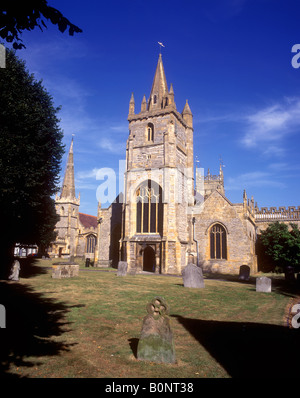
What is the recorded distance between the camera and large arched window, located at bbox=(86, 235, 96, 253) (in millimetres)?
47969

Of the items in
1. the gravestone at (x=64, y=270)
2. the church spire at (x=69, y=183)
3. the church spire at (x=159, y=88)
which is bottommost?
the gravestone at (x=64, y=270)

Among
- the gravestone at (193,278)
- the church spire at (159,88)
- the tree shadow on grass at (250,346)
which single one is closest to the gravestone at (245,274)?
the gravestone at (193,278)

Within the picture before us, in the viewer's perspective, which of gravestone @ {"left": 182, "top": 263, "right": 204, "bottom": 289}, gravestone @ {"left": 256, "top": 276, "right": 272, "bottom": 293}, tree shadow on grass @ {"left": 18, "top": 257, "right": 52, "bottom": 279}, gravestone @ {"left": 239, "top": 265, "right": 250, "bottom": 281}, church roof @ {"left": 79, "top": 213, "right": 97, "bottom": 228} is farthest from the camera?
church roof @ {"left": 79, "top": 213, "right": 97, "bottom": 228}

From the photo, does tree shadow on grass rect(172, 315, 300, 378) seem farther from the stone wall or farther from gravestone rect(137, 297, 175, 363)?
the stone wall

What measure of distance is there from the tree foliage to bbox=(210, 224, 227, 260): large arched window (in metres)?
→ 29.0

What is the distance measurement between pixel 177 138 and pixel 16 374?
29346mm

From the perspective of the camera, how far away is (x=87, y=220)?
6150cm

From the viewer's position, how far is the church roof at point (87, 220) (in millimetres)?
58731

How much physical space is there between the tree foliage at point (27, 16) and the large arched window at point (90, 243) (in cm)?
4559

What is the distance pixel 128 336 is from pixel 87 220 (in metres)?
56.0

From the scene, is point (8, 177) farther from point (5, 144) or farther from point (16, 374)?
point (16, 374)

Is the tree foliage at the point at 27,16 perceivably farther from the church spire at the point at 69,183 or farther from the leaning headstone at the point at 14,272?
the church spire at the point at 69,183

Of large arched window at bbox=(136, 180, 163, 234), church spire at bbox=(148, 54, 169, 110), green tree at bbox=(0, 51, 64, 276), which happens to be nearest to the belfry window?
church spire at bbox=(148, 54, 169, 110)
